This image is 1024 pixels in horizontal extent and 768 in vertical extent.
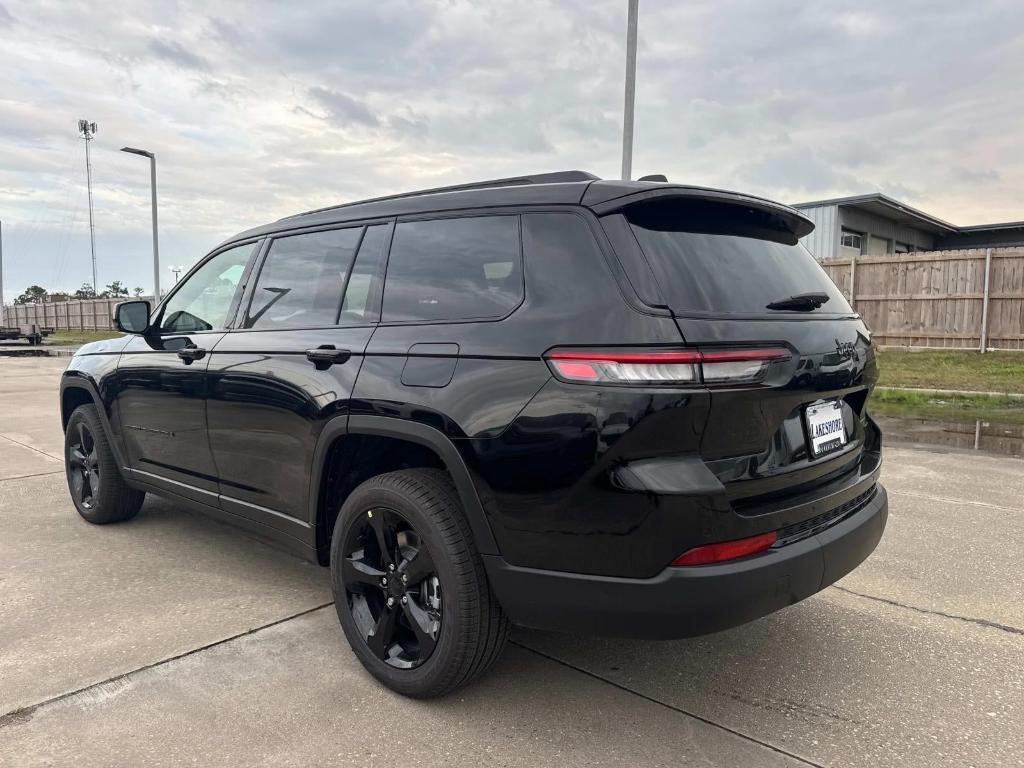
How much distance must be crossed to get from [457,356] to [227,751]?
1.43m

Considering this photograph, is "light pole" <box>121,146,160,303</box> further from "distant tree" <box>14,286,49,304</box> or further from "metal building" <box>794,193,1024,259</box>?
"distant tree" <box>14,286,49,304</box>

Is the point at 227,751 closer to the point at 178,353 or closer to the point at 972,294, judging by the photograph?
the point at 178,353

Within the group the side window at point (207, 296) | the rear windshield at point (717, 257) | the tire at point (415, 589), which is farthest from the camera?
the side window at point (207, 296)

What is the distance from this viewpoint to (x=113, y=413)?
4.35m

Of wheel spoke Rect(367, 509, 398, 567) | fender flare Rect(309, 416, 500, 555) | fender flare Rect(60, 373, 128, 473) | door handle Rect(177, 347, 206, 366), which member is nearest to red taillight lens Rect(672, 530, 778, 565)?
fender flare Rect(309, 416, 500, 555)

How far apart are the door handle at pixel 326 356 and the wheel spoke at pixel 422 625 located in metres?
0.94

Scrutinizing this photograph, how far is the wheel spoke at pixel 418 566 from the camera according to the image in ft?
8.29

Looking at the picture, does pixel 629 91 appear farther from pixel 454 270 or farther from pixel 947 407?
pixel 454 270

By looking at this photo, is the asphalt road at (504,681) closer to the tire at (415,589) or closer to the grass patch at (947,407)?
the tire at (415,589)

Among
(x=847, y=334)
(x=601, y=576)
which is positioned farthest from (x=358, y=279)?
(x=847, y=334)

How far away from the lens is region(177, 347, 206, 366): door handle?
3.64 metres

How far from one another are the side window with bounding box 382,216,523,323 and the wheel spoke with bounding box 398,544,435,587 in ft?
2.67

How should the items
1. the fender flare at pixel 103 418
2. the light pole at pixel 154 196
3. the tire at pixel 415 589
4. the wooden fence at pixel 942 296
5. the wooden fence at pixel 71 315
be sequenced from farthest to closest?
1. the wooden fence at pixel 71 315
2. the light pole at pixel 154 196
3. the wooden fence at pixel 942 296
4. the fender flare at pixel 103 418
5. the tire at pixel 415 589

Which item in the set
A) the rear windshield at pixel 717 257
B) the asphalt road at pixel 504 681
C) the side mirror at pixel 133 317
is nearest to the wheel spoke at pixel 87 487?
the asphalt road at pixel 504 681
